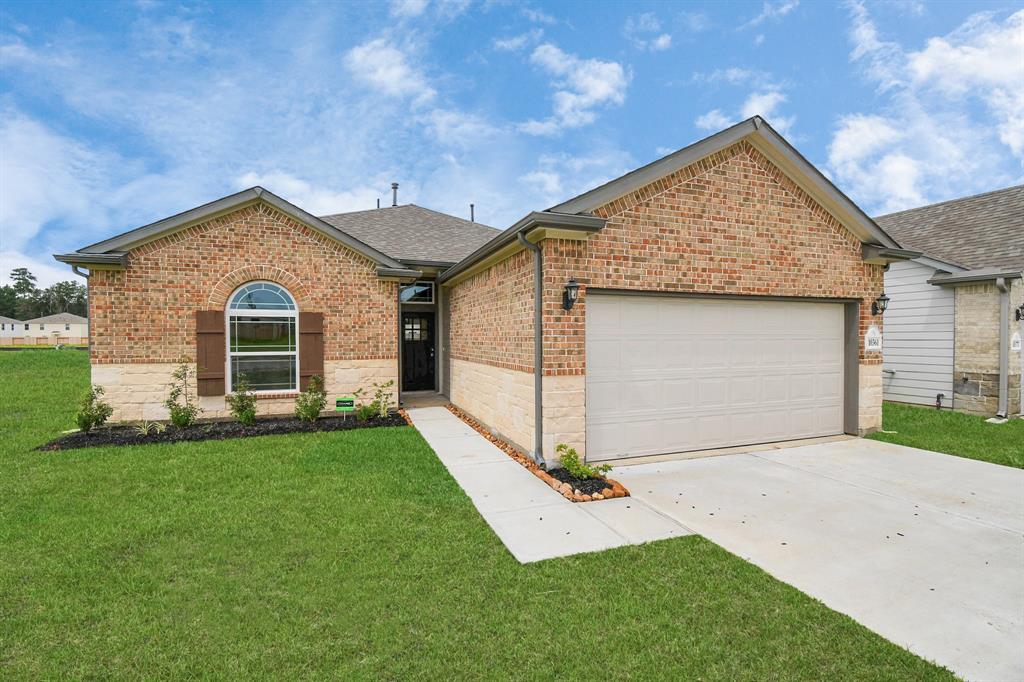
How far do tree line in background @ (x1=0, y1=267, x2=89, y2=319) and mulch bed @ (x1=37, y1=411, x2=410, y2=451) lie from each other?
9646cm

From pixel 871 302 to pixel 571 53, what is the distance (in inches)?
370

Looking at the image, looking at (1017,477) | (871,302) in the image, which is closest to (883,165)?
(871,302)

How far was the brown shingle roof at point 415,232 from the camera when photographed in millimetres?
12195

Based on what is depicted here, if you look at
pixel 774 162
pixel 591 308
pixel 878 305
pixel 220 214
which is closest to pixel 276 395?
pixel 220 214

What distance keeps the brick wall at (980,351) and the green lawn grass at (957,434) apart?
492mm

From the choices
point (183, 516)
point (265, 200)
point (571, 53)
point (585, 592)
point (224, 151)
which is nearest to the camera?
point (585, 592)

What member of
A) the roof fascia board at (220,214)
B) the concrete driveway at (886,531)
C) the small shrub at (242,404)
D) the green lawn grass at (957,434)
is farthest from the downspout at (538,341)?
the green lawn grass at (957,434)

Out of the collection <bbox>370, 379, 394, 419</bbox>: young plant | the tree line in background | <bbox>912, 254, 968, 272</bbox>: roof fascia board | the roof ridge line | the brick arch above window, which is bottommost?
<bbox>370, 379, 394, 419</bbox>: young plant

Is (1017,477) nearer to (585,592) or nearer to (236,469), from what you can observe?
(585,592)

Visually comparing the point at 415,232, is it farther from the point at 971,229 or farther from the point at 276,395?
the point at 971,229

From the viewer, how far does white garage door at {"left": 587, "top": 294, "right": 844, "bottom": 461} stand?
6.49m

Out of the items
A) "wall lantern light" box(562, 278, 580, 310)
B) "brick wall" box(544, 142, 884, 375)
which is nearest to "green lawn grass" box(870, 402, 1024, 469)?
"brick wall" box(544, 142, 884, 375)

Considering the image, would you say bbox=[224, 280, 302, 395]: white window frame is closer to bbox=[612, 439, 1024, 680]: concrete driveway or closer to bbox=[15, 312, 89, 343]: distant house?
bbox=[612, 439, 1024, 680]: concrete driveway

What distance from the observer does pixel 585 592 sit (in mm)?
3234
